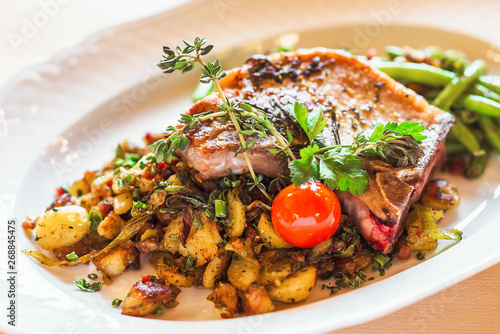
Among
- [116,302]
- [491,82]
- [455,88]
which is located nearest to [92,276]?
[116,302]

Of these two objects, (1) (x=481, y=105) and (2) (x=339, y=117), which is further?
(1) (x=481, y=105)

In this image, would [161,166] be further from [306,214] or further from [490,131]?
[490,131]

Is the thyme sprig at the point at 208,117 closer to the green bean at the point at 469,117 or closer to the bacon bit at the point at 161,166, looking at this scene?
the bacon bit at the point at 161,166

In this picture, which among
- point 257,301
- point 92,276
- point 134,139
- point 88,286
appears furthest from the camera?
point 134,139

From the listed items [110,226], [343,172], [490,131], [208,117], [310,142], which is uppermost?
[208,117]

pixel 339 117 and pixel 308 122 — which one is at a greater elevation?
pixel 308 122

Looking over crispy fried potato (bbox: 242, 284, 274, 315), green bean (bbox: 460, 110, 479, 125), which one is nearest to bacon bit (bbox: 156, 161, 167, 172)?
crispy fried potato (bbox: 242, 284, 274, 315)
